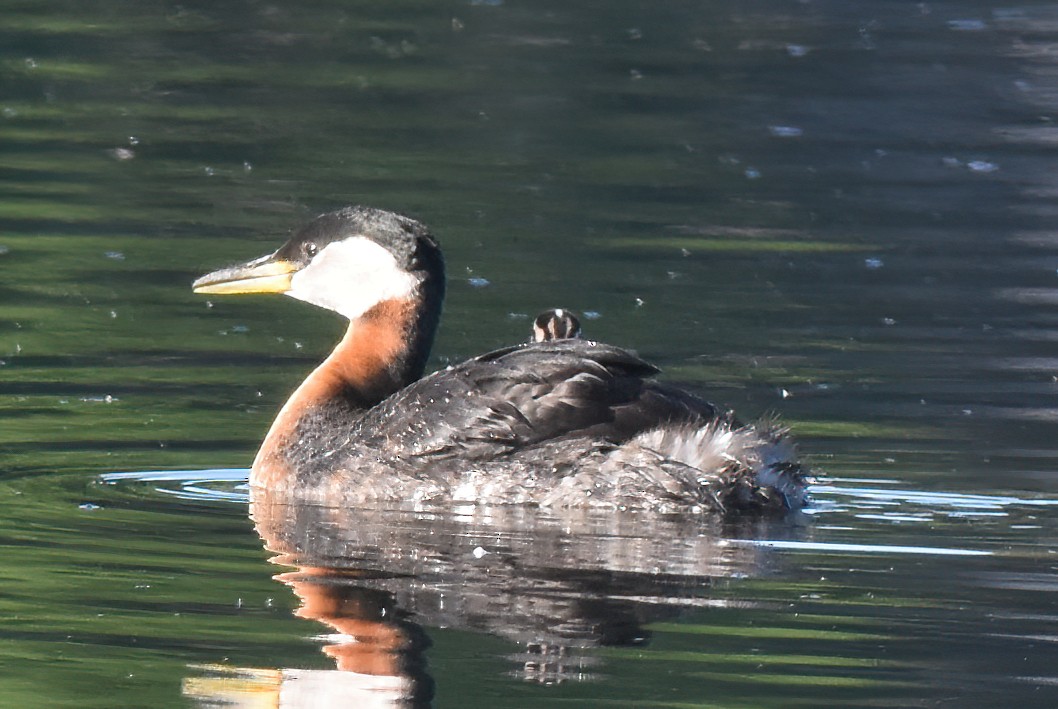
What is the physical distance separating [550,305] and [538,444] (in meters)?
4.04

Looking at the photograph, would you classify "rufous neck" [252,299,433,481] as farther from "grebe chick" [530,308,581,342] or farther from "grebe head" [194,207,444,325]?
"grebe chick" [530,308,581,342]

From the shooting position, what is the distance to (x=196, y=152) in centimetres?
1773

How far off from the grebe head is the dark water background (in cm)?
69

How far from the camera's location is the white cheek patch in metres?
10.2

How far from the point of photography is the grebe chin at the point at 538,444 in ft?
29.4

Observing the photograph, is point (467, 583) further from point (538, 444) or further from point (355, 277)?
point (355, 277)

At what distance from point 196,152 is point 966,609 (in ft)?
37.2

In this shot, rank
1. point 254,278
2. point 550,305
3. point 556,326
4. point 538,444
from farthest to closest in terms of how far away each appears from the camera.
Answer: point 550,305
point 254,278
point 556,326
point 538,444

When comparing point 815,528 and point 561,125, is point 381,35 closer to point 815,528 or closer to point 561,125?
point 561,125

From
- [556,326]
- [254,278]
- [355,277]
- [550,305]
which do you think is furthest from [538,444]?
[550,305]

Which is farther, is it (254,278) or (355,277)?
(254,278)

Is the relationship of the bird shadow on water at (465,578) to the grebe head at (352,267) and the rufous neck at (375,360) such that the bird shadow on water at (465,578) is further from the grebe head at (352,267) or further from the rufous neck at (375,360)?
the grebe head at (352,267)

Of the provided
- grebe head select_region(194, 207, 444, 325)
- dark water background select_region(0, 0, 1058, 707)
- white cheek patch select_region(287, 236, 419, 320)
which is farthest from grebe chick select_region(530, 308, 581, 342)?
dark water background select_region(0, 0, 1058, 707)

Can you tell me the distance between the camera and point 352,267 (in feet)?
34.0
